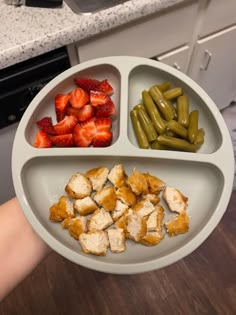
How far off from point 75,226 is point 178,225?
227mm

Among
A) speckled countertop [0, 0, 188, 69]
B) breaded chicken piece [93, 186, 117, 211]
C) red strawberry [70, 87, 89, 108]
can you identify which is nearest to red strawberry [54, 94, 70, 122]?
red strawberry [70, 87, 89, 108]

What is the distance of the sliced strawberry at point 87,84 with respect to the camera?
0.83 metres

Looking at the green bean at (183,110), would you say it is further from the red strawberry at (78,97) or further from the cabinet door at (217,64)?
the cabinet door at (217,64)

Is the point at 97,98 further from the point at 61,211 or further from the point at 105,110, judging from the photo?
the point at 61,211

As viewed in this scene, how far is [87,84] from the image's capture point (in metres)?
0.83

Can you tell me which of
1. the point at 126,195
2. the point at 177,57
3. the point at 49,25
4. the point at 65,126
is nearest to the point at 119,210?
the point at 126,195

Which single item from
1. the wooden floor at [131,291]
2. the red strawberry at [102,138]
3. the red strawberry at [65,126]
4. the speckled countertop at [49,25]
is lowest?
the wooden floor at [131,291]

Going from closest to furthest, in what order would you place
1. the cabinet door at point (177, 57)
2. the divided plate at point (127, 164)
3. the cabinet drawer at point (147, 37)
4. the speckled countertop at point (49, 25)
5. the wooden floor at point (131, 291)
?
the divided plate at point (127, 164) → the speckled countertop at point (49, 25) → the cabinet drawer at point (147, 37) → the cabinet door at point (177, 57) → the wooden floor at point (131, 291)

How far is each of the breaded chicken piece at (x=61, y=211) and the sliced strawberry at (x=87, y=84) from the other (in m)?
0.29

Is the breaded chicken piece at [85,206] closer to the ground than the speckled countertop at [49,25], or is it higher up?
closer to the ground

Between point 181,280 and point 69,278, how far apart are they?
1.50ft

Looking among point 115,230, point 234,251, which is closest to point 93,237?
point 115,230

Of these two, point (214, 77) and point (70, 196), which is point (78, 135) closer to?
point (70, 196)

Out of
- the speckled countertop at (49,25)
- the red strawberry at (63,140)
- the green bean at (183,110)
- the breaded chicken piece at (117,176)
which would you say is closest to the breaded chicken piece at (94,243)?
the breaded chicken piece at (117,176)
